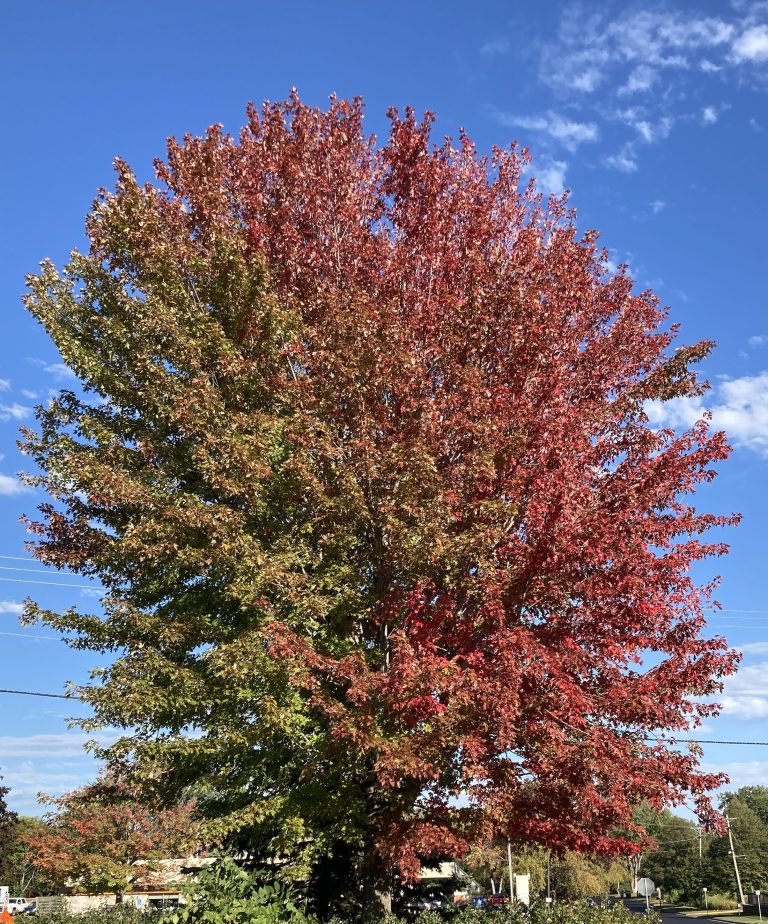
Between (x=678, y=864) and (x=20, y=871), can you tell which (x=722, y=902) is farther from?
(x=20, y=871)

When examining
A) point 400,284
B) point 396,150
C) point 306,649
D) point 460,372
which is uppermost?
point 396,150

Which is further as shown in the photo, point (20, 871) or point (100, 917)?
point (20, 871)

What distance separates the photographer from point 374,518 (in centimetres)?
1138

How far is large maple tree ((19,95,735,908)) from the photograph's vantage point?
34.4 feet

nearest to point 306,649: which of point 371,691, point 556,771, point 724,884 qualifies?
point 371,691

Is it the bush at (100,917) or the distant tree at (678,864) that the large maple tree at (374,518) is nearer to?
the bush at (100,917)

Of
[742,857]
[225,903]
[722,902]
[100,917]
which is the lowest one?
[722,902]

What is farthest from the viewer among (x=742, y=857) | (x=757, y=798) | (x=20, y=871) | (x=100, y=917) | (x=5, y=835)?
(x=757, y=798)

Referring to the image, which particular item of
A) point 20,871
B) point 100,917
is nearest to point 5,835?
point 20,871

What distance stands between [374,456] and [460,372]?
6.61 ft

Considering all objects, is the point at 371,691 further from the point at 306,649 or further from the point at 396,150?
the point at 396,150

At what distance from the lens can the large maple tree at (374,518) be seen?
1048 centimetres

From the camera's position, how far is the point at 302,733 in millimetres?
11023

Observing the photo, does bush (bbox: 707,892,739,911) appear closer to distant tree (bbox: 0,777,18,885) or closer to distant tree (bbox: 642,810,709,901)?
distant tree (bbox: 642,810,709,901)
